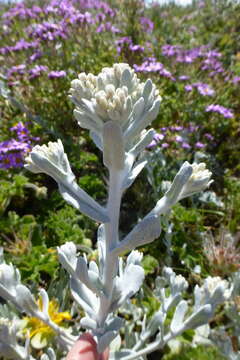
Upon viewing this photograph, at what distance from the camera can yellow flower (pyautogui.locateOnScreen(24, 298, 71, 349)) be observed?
155 centimetres

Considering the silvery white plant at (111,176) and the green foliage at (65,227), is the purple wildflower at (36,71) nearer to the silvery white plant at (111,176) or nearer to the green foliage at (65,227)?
the green foliage at (65,227)

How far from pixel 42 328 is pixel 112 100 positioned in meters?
1.17

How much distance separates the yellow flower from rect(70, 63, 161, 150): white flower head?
98 centimetres

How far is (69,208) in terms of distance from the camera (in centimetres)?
238

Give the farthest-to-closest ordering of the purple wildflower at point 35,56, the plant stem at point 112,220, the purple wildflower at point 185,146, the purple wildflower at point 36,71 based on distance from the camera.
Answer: the purple wildflower at point 35,56
the purple wildflower at point 36,71
the purple wildflower at point 185,146
the plant stem at point 112,220

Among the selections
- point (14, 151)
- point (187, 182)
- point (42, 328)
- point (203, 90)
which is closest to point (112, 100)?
point (187, 182)

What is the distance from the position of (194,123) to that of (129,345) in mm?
2307

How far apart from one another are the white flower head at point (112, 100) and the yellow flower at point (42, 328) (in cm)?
98

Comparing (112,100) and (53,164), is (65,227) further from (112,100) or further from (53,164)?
(112,100)

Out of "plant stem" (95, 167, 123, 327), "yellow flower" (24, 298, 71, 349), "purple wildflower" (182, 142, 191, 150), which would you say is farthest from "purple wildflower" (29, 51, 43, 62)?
"plant stem" (95, 167, 123, 327)

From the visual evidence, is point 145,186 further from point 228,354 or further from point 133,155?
point 133,155

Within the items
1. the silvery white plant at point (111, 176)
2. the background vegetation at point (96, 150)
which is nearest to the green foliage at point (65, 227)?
the background vegetation at point (96, 150)

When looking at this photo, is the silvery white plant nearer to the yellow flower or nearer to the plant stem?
the plant stem

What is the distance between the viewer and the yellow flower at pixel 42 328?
5.10ft
